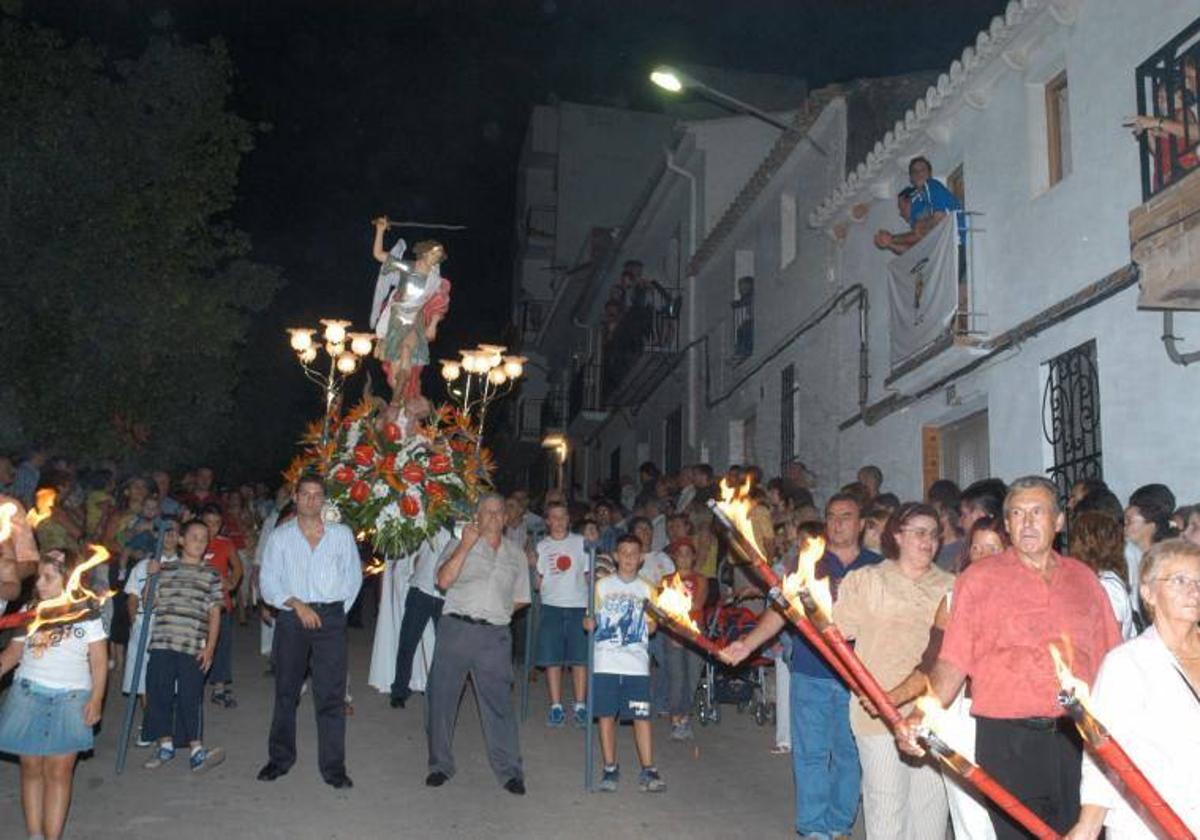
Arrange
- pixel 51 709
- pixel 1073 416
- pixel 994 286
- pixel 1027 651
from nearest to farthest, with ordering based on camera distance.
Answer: pixel 1027 651 < pixel 51 709 < pixel 1073 416 < pixel 994 286

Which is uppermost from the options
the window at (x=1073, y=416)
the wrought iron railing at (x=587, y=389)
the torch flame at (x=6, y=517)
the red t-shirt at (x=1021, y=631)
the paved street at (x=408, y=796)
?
the wrought iron railing at (x=587, y=389)

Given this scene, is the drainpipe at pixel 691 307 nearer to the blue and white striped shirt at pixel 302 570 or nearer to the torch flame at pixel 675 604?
the blue and white striped shirt at pixel 302 570

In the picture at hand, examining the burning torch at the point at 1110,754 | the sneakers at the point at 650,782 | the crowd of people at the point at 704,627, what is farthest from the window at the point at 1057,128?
the burning torch at the point at 1110,754

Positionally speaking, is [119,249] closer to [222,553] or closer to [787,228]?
[222,553]

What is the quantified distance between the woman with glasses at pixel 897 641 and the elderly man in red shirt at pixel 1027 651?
0.99 metres

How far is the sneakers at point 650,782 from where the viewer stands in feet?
26.3

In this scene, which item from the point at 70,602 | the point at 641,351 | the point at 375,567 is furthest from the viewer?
the point at 641,351

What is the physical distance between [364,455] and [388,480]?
13.0 inches

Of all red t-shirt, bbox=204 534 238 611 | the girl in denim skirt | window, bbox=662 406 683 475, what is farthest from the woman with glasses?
window, bbox=662 406 683 475

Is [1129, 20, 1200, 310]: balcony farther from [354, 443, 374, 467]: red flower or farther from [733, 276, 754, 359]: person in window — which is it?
[733, 276, 754, 359]: person in window

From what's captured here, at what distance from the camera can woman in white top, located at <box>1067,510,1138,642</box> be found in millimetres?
5371

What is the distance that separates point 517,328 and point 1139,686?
37.2m

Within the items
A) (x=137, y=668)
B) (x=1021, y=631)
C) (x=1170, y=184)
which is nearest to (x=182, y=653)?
(x=137, y=668)

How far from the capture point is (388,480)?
1064 cm
